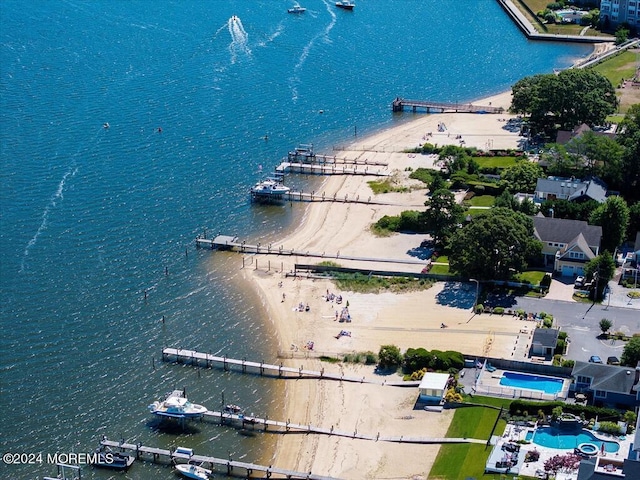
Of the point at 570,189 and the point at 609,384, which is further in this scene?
the point at 570,189

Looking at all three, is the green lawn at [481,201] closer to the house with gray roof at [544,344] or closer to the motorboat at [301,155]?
the motorboat at [301,155]

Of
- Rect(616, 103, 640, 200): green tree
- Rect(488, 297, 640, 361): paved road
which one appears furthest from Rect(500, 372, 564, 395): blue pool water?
Rect(616, 103, 640, 200): green tree

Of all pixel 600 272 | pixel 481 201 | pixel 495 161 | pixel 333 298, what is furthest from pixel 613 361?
pixel 495 161

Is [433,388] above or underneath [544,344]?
underneath

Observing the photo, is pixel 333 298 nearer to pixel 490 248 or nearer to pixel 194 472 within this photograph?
pixel 490 248

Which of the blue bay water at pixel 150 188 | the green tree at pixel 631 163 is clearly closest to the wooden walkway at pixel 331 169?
the blue bay water at pixel 150 188

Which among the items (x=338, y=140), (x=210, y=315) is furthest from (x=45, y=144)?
(x=210, y=315)
